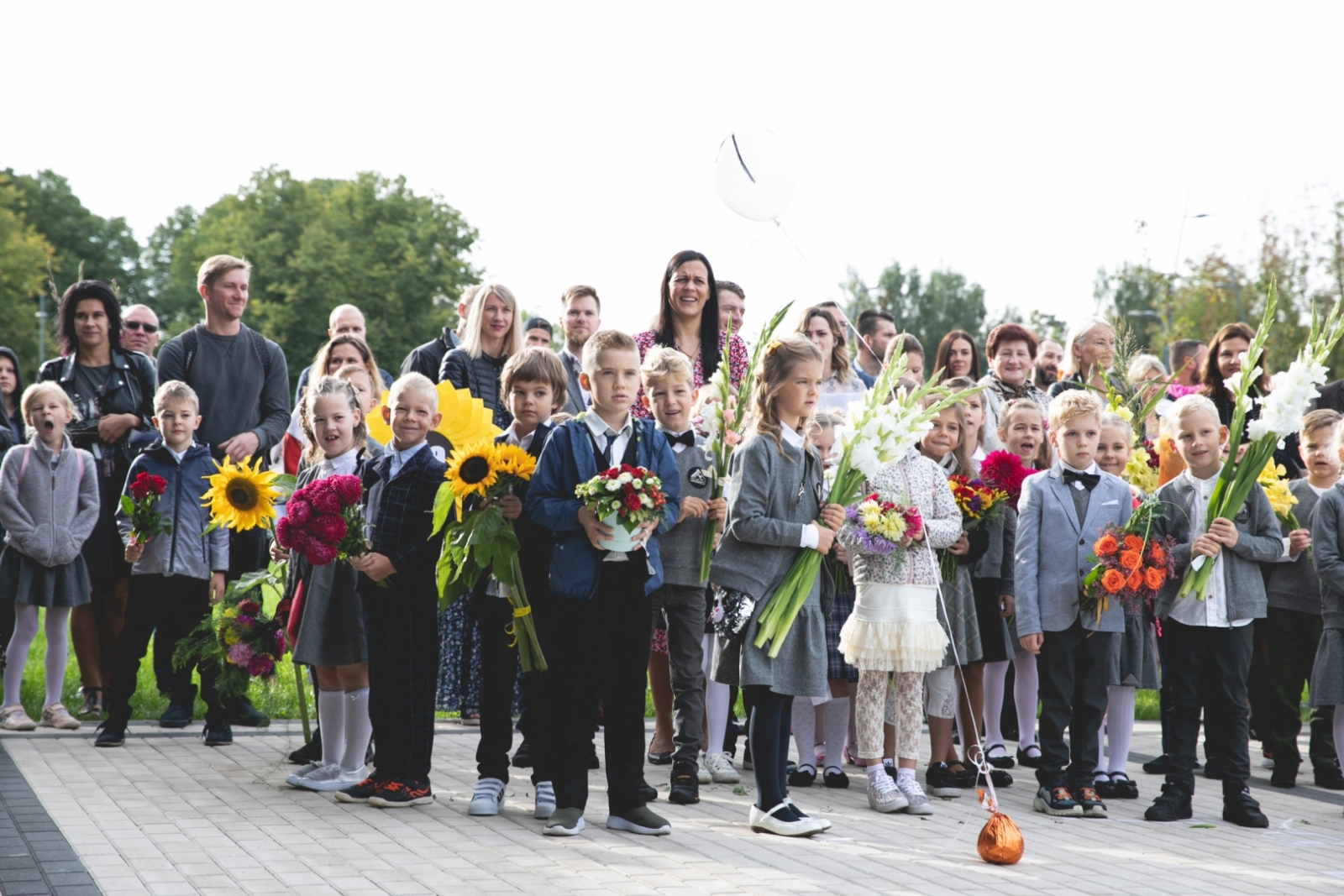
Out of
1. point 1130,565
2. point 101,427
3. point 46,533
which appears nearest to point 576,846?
point 1130,565

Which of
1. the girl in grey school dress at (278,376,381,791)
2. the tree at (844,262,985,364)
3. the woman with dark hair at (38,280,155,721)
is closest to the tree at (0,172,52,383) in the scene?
the tree at (844,262,985,364)

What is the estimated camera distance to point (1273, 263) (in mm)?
30000

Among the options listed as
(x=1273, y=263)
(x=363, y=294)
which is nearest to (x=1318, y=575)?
(x=1273, y=263)

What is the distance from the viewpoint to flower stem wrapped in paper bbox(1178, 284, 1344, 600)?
660cm

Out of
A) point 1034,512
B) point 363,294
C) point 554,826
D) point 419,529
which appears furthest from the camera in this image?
point 363,294

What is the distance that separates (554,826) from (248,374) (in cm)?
465

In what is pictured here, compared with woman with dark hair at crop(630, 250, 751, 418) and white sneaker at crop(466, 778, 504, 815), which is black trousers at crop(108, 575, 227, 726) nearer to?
white sneaker at crop(466, 778, 504, 815)

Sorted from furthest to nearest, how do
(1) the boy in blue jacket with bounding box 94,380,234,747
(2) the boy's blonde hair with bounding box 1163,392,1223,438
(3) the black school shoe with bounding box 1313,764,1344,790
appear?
(1) the boy in blue jacket with bounding box 94,380,234,747, (3) the black school shoe with bounding box 1313,764,1344,790, (2) the boy's blonde hair with bounding box 1163,392,1223,438

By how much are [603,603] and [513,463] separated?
2.38 ft

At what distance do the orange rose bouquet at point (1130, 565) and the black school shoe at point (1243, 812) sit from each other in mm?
1020

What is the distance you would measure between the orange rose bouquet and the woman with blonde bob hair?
3.60 m

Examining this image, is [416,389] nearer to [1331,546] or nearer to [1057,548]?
[1057,548]

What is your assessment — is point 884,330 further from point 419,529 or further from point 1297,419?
point 419,529

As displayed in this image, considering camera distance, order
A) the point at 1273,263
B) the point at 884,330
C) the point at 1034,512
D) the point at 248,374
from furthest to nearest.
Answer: the point at 1273,263, the point at 884,330, the point at 248,374, the point at 1034,512
